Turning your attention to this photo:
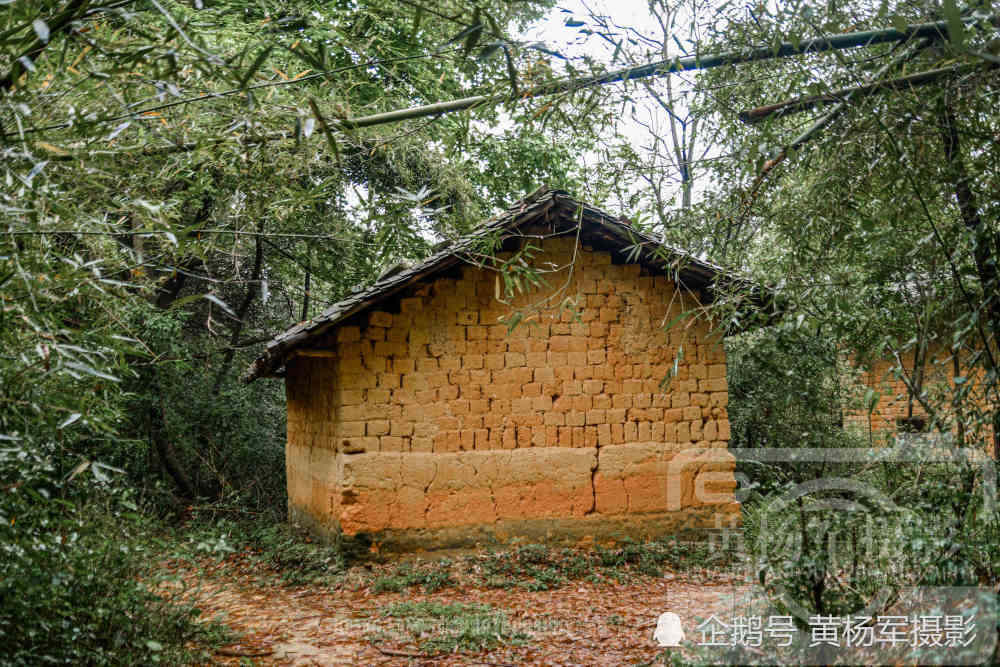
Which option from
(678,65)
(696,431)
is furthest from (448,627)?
(678,65)

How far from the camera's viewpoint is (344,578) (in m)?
7.36

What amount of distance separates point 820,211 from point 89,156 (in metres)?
3.69

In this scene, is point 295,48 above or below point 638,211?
above

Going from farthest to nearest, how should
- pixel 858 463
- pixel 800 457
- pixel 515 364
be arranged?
pixel 800 457
pixel 858 463
pixel 515 364

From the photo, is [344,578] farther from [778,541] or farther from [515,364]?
[778,541]

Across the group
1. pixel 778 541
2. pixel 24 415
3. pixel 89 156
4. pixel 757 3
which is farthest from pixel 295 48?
pixel 778 541

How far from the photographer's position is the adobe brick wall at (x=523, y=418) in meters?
7.84

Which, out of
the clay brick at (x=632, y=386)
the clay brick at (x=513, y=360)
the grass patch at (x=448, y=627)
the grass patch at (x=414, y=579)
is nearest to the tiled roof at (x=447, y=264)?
the clay brick at (x=513, y=360)

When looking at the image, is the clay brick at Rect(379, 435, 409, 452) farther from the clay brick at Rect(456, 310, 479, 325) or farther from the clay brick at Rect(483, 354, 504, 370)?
the clay brick at Rect(456, 310, 479, 325)

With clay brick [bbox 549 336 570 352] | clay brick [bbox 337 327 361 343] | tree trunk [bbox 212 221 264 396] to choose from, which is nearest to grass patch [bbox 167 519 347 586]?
clay brick [bbox 337 327 361 343]

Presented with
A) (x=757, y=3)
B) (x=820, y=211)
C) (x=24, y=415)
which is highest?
(x=757, y=3)

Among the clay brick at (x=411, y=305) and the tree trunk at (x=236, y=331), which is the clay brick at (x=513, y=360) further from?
the tree trunk at (x=236, y=331)

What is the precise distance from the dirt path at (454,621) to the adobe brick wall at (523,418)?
Result: 3.16 feet

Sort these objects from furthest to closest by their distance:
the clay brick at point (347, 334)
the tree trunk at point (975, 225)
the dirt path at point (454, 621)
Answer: the clay brick at point (347, 334) → the dirt path at point (454, 621) → the tree trunk at point (975, 225)
